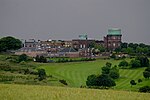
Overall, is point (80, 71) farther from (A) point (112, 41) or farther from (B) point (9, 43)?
(A) point (112, 41)

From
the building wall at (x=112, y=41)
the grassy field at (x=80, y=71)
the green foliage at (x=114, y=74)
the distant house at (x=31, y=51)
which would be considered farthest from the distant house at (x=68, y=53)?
the green foliage at (x=114, y=74)

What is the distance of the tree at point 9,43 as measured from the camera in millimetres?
147625

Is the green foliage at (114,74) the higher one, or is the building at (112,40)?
the building at (112,40)

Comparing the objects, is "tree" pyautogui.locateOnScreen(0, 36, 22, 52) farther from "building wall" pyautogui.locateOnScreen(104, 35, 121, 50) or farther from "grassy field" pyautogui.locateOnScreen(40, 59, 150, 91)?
"building wall" pyautogui.locateOnScreen(104, 35, 121, 50)

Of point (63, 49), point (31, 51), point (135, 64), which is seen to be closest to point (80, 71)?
point (135, 64)

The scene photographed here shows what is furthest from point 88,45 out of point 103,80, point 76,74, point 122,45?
point 103,80

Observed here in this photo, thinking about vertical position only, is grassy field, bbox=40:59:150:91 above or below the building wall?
below

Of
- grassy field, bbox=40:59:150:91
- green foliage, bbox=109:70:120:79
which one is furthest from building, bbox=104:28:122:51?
green foliage, bbox=109:70:120:79

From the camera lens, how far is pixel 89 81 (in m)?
71.5

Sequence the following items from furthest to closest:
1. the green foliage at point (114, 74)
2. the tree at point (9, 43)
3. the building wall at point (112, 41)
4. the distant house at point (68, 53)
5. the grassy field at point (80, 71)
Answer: the building wall at point (112, 41) → the tree at point (9, 43) → the distant house at point (68, 53) → the green foliage at point (114, 74) → the grassy field at point (80, 71)

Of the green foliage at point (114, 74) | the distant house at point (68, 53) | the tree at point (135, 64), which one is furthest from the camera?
the distant house at point (68, 53)

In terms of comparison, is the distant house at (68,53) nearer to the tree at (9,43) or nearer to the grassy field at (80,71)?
the tree at (9,43)

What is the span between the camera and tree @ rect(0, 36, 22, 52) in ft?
484

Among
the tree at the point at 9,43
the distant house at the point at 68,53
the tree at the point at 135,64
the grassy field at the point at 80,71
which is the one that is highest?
the tree at the point at 9,43
